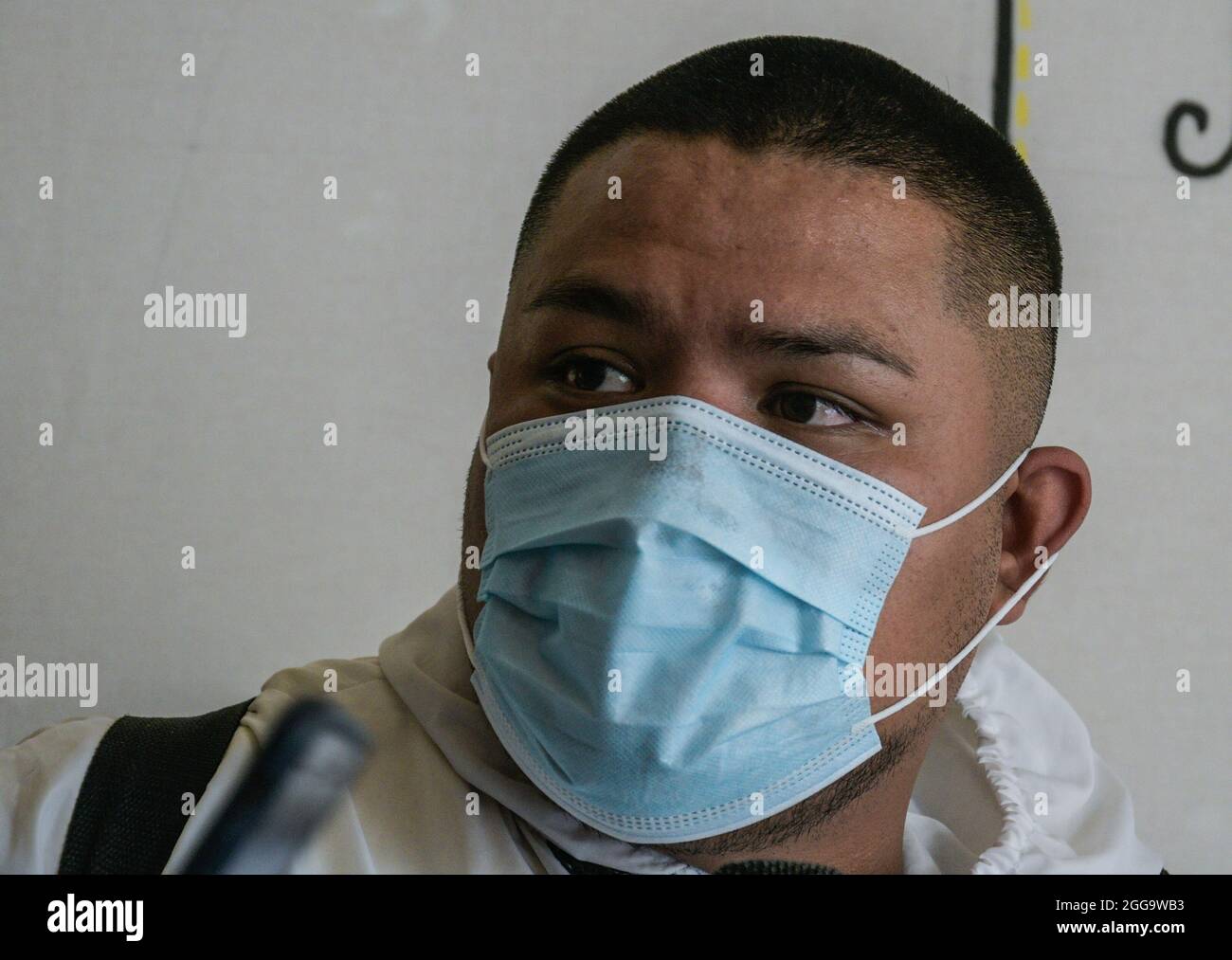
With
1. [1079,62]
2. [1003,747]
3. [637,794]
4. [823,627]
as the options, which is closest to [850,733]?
[823,627]

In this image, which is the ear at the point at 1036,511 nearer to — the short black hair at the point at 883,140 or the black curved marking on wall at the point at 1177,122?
the short black hair at the point at 883,140

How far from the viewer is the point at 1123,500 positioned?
1.78m

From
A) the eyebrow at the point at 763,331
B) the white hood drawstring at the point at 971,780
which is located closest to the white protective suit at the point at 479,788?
the white hood drawstring at the point at 971,780

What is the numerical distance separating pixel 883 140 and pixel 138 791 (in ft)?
2.92

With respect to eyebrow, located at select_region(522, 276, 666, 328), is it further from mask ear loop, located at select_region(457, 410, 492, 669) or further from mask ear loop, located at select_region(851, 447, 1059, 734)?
mask ear loop, located at select_region(851, 447, 1059, 734)

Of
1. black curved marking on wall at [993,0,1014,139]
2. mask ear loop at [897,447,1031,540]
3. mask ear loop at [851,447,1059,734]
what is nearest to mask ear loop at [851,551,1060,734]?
mask ear loop at [851,447,1059,734]

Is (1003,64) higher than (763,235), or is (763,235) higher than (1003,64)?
(1003,64)

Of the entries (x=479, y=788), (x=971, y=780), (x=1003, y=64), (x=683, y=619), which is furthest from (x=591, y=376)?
(x=1003, y=64)

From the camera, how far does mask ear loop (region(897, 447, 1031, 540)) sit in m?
1.12

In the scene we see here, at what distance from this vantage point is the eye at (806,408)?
113cm

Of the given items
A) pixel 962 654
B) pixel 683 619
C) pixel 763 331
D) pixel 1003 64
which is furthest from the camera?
pixel 1003 64

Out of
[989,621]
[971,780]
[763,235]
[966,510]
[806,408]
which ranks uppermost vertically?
[763,235]

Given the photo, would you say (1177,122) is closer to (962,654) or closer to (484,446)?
(962,654)

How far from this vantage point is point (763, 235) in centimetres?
113
